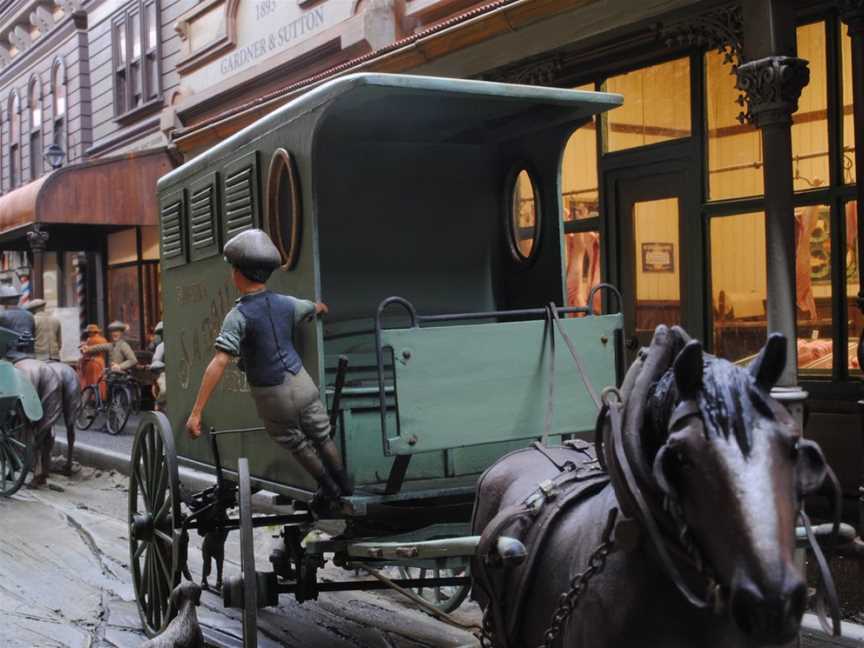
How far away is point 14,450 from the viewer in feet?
38.5

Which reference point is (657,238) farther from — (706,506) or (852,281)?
(706,506)

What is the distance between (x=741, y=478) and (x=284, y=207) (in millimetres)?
3842

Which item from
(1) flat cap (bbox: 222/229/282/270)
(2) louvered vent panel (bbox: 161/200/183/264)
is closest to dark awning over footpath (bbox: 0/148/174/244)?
(2) louvered vent panel (bbox: 161/200/183/264)

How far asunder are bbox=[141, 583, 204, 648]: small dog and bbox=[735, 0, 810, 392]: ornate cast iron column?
4.50 meters

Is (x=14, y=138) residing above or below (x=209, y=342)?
above

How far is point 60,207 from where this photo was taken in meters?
18.2

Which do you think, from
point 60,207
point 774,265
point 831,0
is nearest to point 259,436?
point 774,265

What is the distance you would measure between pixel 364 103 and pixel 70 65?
22.1 m

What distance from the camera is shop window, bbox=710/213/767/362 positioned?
8953 mm

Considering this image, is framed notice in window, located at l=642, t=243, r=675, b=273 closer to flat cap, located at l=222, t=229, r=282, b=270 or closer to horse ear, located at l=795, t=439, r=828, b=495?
flat cap, located at l=222, t=229, r=282, b=270

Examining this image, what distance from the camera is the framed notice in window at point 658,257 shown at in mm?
9781

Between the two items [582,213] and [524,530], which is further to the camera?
[582,213]

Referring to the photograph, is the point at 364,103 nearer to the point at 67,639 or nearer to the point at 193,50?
the point at 67,639

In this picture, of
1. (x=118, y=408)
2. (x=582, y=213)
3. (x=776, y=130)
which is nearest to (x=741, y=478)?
(x=776, y=130)
